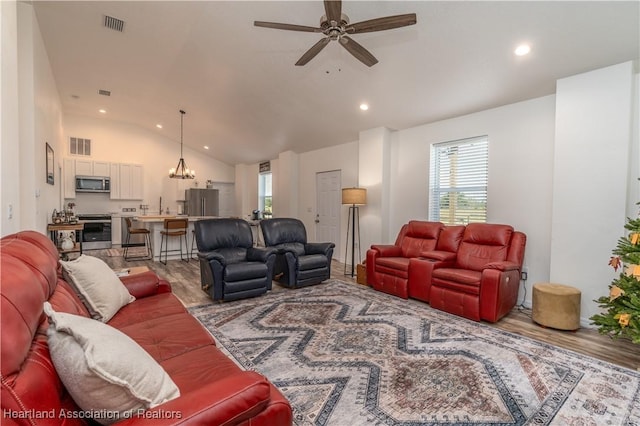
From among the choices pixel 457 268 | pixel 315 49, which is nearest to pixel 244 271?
pixel 315 49

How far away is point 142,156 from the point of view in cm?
828

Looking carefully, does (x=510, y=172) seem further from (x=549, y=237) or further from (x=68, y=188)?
(x=68, y=188)

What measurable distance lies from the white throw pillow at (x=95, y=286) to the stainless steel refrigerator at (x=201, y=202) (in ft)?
21.9

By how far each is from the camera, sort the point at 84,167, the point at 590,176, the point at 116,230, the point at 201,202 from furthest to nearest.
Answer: the point at 201,202
the point at 116,230
the point at 84,167
the point at 590,176

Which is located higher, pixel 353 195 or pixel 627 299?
pixel 353 195

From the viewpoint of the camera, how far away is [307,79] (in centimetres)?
424

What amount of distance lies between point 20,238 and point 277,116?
4.65 m

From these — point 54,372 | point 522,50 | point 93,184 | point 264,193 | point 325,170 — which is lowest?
point 54,372

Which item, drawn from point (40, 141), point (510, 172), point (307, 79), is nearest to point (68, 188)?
point (40, 141)

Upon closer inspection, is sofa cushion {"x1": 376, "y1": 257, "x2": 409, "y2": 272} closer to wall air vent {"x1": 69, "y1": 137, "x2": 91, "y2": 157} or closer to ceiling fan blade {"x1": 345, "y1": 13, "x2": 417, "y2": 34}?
ceiling fan blade {"x1": 345, "y1": 13, "x2": 417, "y2": 34}

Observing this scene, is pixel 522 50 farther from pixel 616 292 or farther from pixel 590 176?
pixel 616 292

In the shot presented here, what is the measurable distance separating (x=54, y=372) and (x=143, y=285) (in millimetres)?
1715

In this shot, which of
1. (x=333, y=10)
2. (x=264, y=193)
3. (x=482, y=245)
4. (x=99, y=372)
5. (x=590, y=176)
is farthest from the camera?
(x=264, y=193)

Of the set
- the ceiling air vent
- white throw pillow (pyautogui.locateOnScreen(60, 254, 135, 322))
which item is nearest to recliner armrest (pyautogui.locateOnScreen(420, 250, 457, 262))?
white throw pillow (pyautogui.locateOnScreen(60, 254, 135, 322))
